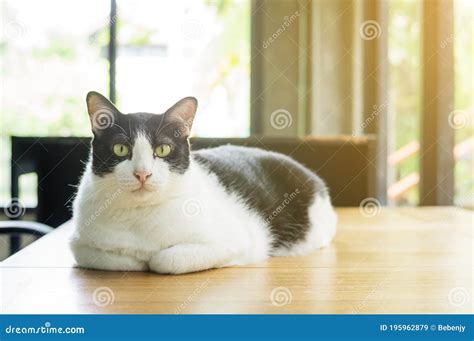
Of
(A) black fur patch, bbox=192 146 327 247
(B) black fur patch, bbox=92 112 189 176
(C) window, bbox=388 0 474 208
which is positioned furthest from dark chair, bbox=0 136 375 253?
(B) black fur patch, bbox=92 112 189 176

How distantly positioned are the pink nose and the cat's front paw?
17 cm

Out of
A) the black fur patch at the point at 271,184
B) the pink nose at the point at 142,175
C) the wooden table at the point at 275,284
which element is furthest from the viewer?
the black fur patch at the point at 271,184

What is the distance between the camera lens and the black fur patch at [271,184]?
165 centimetres

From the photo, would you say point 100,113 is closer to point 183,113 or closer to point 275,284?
point 183,113

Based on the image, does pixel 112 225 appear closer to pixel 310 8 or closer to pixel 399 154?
pixel 399 154

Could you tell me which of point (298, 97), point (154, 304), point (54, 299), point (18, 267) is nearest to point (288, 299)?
point (154, 304)

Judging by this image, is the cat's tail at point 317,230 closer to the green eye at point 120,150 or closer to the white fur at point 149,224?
the white fur at point 149,224

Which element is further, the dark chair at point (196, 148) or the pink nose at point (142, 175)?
the dark chair at point (196, 148)

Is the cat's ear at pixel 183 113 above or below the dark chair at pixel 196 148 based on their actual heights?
above

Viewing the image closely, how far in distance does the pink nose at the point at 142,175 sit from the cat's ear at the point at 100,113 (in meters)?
0.14

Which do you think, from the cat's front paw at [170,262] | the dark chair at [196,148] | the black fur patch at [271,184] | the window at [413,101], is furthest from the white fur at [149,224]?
the window at [413,101]

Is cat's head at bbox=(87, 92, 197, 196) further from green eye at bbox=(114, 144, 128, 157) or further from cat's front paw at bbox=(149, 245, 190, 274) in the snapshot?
cat's front paw at bbox=(149, 245, 190, 274)

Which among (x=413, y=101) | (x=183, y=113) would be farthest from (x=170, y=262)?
(x=413, y=101)

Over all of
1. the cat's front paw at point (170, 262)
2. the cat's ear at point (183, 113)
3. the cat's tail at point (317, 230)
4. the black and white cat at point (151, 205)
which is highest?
the cat's ear at point (183, 113)
